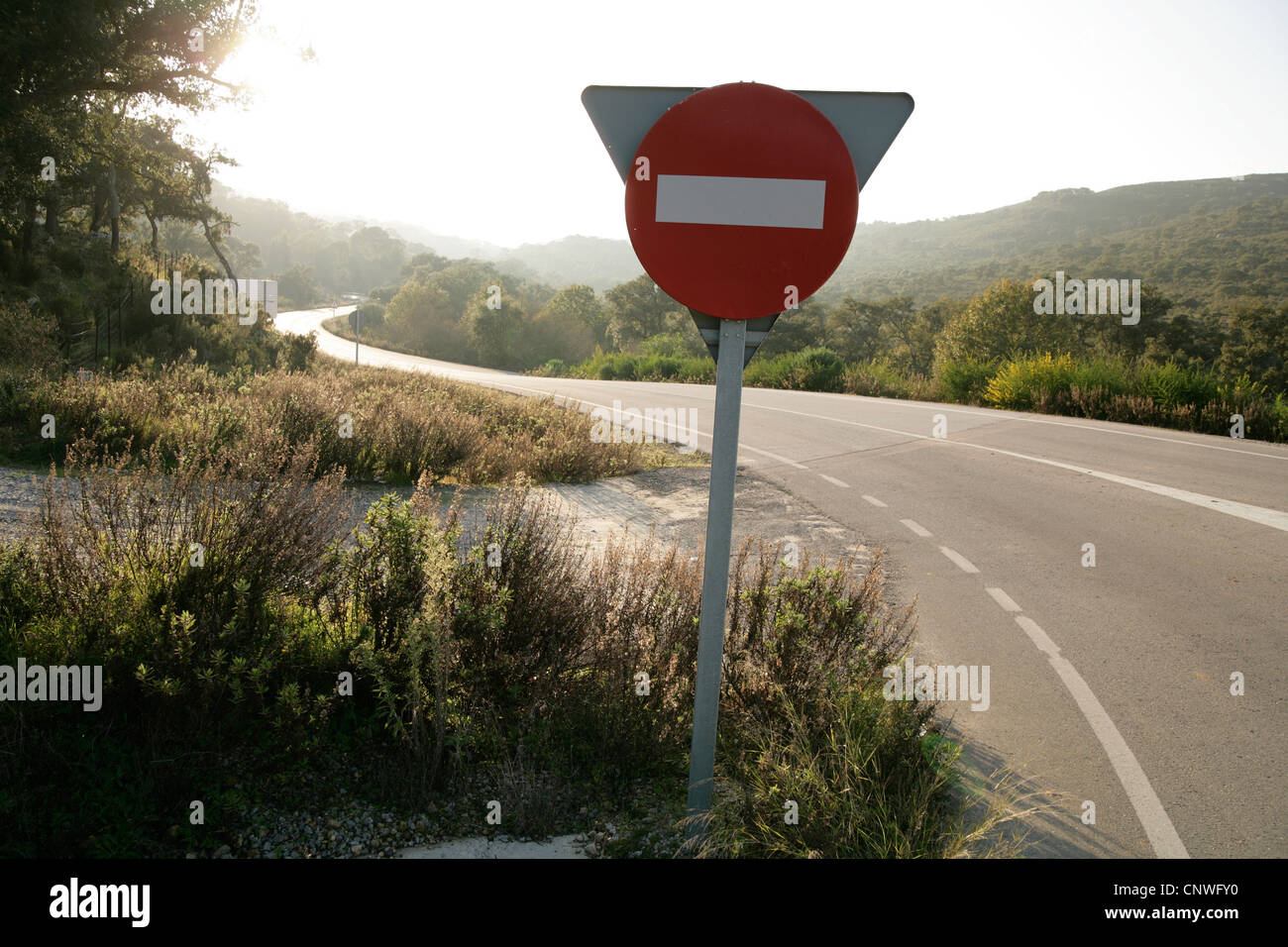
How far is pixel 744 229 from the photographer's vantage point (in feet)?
7.21

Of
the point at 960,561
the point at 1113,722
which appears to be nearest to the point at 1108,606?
the point at 960,561

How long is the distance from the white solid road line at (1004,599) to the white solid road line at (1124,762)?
49cm

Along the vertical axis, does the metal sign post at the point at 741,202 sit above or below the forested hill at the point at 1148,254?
below

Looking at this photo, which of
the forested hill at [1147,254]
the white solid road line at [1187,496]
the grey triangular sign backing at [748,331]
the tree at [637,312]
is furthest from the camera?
the forested hill at [1147,254]

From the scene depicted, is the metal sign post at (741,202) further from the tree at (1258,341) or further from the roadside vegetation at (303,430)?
the tree at (1258,341)

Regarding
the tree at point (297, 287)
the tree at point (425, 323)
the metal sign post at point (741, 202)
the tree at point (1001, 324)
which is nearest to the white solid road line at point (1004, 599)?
the metal sign post at point (741, 202)

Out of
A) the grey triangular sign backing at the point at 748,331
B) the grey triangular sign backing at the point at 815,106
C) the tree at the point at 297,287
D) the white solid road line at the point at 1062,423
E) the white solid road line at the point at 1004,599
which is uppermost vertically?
the tree at the point at 297,287

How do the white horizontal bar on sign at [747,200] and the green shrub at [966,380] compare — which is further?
the green shrub at [966,380]

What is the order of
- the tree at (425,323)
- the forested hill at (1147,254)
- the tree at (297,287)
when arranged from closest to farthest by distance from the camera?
the tree at (425,323), the forested hill at (1147,254), the tree at (297,287)

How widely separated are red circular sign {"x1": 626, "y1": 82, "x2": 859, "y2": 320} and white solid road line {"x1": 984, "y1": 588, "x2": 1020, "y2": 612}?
3.79 m

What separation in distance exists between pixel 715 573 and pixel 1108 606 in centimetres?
405

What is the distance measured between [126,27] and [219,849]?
643 inches

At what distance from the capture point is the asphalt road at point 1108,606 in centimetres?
301
